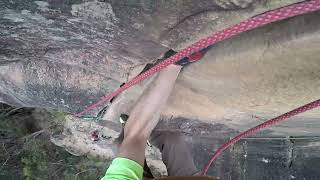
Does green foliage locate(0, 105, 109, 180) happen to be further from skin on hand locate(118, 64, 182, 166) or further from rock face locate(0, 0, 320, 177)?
skin on hand locate(118, 64, 182, 166)

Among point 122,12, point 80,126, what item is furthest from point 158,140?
point 80,126

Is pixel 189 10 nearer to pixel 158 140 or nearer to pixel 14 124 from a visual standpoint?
pixel 158 140

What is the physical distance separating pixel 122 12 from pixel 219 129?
1.37 m

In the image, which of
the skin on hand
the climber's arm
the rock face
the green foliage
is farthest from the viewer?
the green foliage

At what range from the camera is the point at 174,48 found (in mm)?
1497

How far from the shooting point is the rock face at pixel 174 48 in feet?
4.18

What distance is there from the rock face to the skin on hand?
7 cm

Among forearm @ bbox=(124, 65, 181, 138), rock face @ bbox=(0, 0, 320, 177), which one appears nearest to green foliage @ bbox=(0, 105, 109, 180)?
rock face @ bbox=(0, 0, 320, 177)

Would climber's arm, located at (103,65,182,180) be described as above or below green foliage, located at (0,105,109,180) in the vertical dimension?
above

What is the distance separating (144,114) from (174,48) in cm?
44

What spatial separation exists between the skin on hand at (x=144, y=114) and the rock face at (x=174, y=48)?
7 cm

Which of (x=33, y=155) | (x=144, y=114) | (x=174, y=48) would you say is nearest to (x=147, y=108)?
(x=144, y=114)

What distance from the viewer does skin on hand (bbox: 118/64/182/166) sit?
5.48 ft

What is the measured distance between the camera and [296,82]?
1456 millimetres
